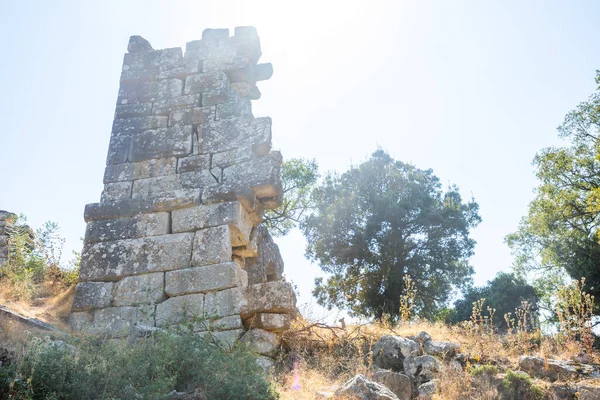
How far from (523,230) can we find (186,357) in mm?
23201

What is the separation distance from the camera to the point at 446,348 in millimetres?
6281

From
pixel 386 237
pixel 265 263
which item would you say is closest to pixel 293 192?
pixel 386 237

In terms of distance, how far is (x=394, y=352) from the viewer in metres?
6.26

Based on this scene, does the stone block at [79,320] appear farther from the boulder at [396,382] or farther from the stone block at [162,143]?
the boulder at [396,382]

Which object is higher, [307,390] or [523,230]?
[523,230]

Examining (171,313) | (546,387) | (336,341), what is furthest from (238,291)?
(546,387)

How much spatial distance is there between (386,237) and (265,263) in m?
12.6

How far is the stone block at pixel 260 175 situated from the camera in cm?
734

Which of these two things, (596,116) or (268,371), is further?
(596,116)

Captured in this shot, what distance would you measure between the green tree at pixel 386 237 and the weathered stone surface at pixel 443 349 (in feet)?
42.2

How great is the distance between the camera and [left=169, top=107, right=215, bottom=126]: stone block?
26.4 feet

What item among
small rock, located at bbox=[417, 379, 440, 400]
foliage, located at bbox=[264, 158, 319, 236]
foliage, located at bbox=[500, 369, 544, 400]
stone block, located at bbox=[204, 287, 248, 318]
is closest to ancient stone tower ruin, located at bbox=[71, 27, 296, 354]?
stone block, located at bbox=[204, 287, 248, 318]

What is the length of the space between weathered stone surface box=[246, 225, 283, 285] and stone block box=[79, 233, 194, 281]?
5.77 feet

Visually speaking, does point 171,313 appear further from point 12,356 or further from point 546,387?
point 546,387
